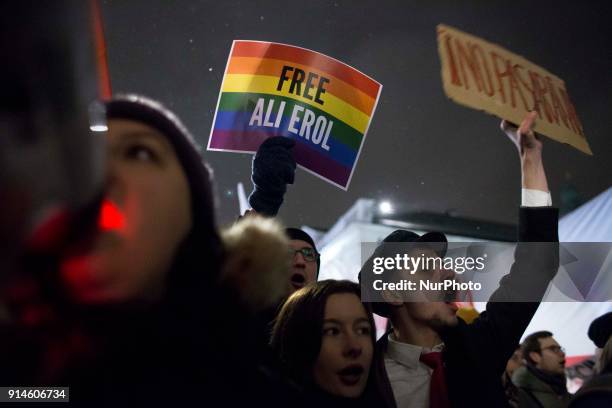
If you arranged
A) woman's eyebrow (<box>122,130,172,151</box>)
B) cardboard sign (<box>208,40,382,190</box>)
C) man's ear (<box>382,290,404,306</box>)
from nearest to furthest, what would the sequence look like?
woman's eyebrow (<box>122,130,172,151</box>) → man's ear (<box>382,290,404,306</box>) → cardboard sign (<box>208,40,382,190</box>)

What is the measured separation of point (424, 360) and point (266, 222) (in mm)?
1339

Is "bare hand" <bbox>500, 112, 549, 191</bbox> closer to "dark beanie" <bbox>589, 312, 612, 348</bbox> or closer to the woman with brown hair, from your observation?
the woman with brown hair

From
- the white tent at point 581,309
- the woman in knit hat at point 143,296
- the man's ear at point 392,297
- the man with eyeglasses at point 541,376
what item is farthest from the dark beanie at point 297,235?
the white tent at point 581,309

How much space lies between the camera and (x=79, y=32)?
1.54ft

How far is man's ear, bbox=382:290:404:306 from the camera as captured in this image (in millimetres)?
2363

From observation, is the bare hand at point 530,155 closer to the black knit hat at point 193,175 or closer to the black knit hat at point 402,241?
the black knit hat at point 402,241

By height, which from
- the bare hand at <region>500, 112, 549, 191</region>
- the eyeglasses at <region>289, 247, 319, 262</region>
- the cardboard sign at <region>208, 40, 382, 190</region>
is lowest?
the eyeglasses at <region>289, 247, 319, 262</region>

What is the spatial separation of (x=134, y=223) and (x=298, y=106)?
2.63 m

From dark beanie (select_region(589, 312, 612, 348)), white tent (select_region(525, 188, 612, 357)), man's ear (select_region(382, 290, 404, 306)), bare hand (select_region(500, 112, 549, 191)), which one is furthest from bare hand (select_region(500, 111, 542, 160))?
white tent (select_region(525, 188, 612, 357))

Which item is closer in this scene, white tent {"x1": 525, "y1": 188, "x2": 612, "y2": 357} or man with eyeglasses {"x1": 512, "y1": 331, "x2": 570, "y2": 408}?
man with eyeglasses {"x1": 512, "y1": 331, "x2": 570, "y2": 408}

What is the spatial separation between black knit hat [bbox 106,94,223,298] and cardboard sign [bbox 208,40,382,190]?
2.27 m

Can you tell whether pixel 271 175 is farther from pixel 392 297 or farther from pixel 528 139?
pixel 528 139

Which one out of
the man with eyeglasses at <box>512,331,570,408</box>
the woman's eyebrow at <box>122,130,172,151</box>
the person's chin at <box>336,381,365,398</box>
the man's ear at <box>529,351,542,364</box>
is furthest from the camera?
the man's ear at <box>529,351,542,364</box>

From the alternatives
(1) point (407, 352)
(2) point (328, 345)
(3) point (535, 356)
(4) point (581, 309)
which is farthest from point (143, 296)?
(4) point (581, 309)
